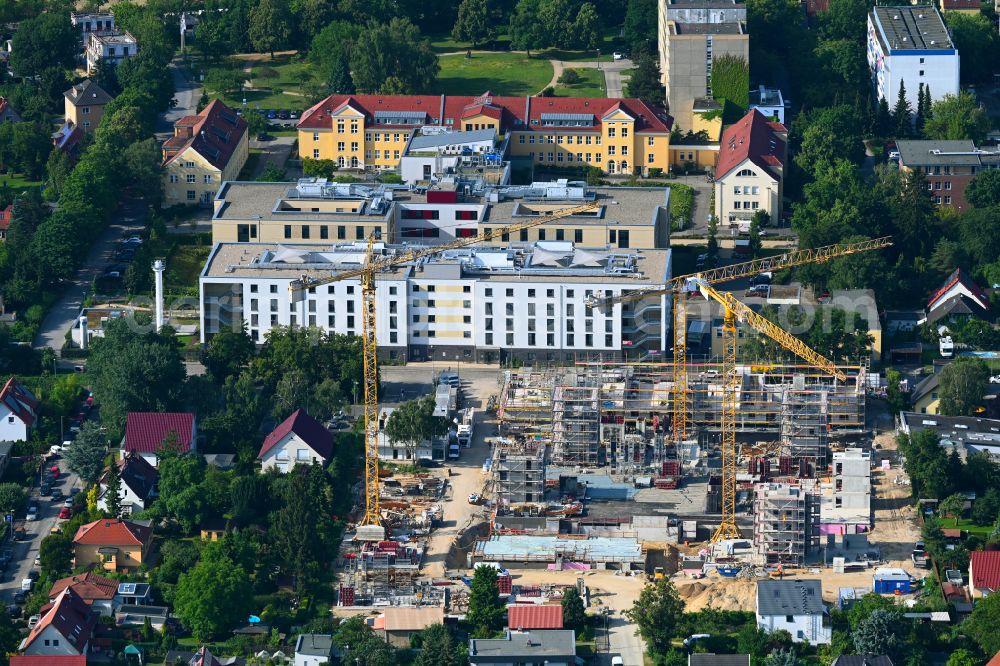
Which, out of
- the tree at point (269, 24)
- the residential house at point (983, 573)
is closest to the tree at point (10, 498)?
the residential house at point (983, 573)

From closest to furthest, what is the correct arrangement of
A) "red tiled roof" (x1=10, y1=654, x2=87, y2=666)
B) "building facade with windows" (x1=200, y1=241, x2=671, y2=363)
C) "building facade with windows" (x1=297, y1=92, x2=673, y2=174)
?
"red tiled roof" (x1=10, y1=654, x2=87, y2=666), "building facade with windows" (x1=200, y1=241, x2=671, y2=363), "building facade with windows" (x1=297, y1=92, x2=673, y2=174)

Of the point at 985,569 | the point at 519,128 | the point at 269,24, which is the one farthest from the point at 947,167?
the point at 269,24

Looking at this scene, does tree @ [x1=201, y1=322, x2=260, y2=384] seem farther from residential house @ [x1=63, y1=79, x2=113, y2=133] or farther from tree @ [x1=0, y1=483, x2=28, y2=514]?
residential house @ [x1=63, y1=79, x2=113, y2=133]

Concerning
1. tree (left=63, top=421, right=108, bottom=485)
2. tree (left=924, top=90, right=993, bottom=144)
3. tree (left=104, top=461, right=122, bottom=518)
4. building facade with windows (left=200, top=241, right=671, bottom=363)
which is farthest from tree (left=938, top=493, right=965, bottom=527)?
tree (left=924, top=90, right=993, bottom=144)

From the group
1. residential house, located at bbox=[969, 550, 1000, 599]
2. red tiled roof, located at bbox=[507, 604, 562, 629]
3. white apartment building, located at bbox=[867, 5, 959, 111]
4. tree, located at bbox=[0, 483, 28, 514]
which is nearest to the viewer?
red tiled roof, located at bbox=[507, 604, 562, 629]

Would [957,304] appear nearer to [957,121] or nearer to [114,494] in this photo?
[957,121]
